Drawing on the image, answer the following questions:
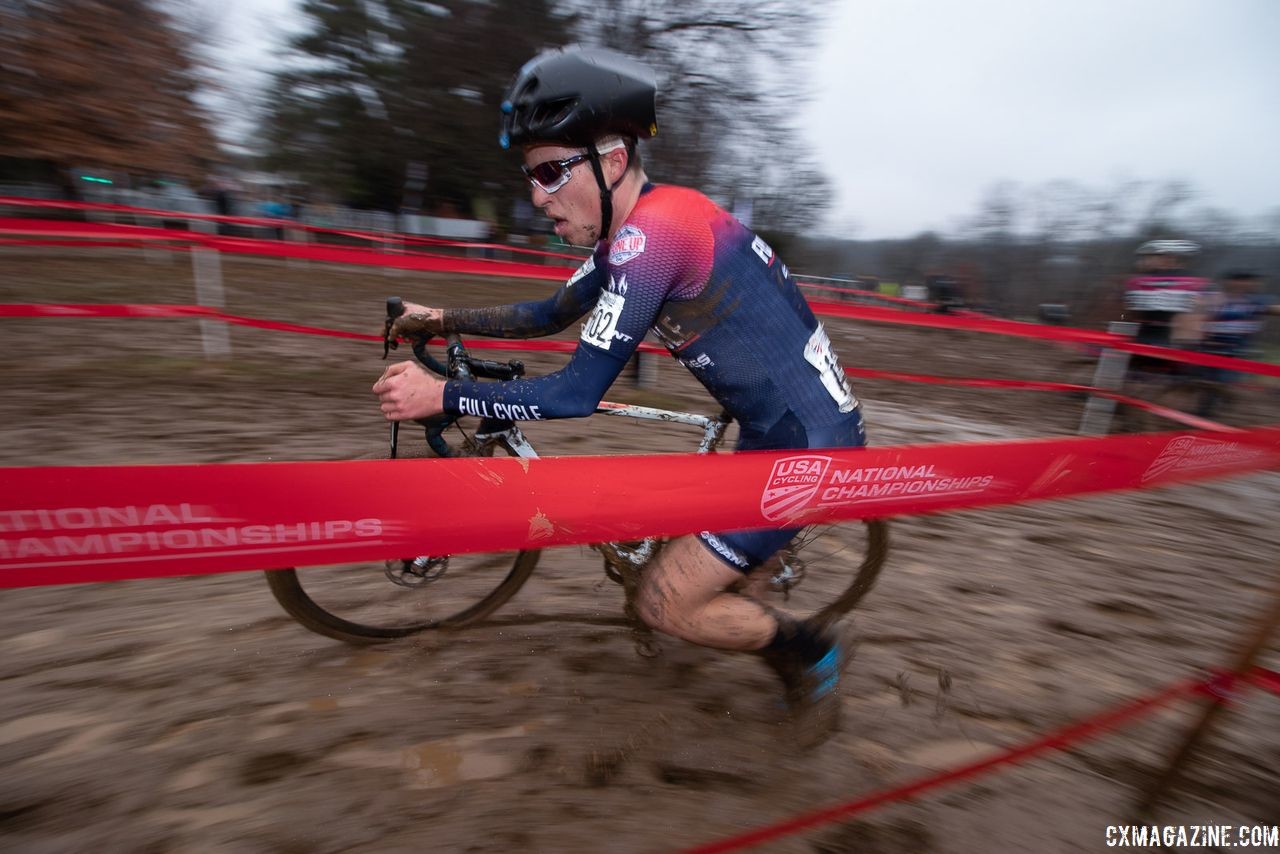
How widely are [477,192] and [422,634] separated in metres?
25.5

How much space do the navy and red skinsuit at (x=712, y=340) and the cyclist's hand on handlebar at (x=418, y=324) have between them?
2.45ft

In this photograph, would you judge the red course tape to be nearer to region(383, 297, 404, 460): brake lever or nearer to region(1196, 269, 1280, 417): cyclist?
region(383, 297, 404, 460): brake lever

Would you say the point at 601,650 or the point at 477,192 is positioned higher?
the point at 477,192

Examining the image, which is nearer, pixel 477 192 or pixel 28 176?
pixel 28 176

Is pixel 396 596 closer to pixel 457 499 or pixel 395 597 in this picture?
pixel 395 597

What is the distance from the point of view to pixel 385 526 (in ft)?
4.21

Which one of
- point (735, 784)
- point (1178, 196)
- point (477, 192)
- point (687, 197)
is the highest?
point (1178, 196)

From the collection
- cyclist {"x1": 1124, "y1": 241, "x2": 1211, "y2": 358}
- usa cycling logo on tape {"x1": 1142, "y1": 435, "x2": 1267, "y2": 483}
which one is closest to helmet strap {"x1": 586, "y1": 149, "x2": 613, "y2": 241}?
usa cycling logo on tape {"x1": 1142, "y1": 435, "x2": 1267, "y2": 483}

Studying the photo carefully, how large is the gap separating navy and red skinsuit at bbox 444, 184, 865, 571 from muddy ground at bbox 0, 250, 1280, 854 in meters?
0.84

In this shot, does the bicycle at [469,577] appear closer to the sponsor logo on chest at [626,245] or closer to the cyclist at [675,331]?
the cyclist at [675,331]

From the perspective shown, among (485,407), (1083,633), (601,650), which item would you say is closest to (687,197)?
(485,407)

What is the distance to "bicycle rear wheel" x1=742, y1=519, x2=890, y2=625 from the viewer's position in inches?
114

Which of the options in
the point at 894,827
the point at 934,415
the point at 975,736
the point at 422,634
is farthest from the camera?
the point at 934,415

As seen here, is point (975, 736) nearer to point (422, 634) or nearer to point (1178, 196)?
point (422, 634)
